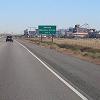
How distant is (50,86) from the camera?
43.5 feet

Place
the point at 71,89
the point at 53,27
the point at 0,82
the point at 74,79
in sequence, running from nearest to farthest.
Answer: the point at 71,89, the point at 0,82, the point at 74,79, the point at 53,27

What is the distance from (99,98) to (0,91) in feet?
9.98

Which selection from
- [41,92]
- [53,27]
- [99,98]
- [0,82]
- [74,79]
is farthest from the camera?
[53,27]

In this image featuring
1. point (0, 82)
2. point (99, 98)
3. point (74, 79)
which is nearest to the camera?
point (99, 98)

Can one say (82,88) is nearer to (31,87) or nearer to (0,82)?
(31,87)

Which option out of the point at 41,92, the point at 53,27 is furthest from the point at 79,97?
the point at 53,27

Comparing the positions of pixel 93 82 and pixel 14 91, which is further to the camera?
pixel 93 82

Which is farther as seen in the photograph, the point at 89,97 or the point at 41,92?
the point at 41,92

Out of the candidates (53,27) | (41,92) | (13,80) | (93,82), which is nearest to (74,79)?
(93,82)

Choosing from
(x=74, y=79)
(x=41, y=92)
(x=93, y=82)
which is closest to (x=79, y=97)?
(x=41, y=92)

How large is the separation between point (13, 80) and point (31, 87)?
2.28 metres

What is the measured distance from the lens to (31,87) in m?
13.0

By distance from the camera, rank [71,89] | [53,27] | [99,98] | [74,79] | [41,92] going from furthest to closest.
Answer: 1. [53,27]
2. [74,79]
3. [71,89]
4. [41,92]
5. [99,98]

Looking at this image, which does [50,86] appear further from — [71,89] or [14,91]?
[14,91]
